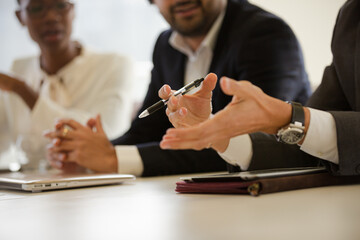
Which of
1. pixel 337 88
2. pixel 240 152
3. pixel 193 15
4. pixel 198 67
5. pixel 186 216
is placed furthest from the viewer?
pixel 193 15

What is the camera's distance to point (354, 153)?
2.69ft

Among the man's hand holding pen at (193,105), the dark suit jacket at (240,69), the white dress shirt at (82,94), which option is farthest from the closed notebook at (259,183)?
the white dress shirt at (82,94)

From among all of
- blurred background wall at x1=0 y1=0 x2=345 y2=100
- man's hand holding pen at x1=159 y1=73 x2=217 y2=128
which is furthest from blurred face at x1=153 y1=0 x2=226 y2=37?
blurred background wall at x1=0 y1=0 x2=345 y2=100

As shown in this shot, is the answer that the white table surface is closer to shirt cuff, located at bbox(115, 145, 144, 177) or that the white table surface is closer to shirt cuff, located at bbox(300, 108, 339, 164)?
shirt cuff, located at bbox(300, 108, 339, 164)

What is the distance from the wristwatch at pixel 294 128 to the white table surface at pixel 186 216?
9cm

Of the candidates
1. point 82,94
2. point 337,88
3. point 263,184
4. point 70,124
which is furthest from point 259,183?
point 82,94

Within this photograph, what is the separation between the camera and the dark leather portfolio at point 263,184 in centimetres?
75

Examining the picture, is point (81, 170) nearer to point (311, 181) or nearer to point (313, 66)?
point (311, 181)

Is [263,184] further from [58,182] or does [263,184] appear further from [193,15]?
[193,15]

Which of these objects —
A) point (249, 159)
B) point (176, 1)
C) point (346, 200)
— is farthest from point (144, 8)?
point (346, 200)

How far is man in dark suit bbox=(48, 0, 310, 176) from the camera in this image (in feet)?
4.49

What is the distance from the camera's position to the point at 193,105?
2.69 ft

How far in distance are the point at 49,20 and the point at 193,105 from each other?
197cm

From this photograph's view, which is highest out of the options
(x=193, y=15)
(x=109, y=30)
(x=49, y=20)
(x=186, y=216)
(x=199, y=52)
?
(x=109, y=30)
